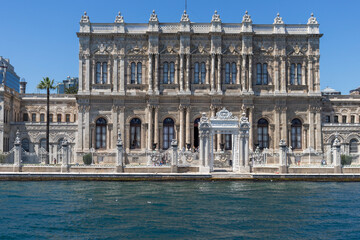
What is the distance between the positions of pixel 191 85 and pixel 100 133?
31.6 ft

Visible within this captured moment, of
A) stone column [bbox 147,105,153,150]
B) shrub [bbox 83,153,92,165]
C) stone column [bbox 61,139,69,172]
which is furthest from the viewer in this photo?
stone column [bbox 147,105,153,150]

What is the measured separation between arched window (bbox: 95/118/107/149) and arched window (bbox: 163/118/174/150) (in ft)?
18.4

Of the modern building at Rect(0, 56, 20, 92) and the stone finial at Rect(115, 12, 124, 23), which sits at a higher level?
the modern building at Rect(0, 56, 20, 92)

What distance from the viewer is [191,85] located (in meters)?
41.3

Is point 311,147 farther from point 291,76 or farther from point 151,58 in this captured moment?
point 151,58

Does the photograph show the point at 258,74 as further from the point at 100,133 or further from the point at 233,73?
the point at 100,133

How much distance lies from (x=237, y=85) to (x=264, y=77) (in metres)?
2.80

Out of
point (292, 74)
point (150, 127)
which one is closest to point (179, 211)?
point (150, 127)

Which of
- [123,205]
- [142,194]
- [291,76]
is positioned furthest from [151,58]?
[123,205]

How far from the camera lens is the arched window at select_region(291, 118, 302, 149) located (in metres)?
41.9

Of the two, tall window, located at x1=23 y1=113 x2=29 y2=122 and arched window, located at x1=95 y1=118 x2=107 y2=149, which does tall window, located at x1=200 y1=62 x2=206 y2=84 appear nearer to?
arched window, located at x1=95 y1=118 x2=107 y2=149

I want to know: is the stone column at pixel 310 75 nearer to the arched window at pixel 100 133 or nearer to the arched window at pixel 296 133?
the arched window at pixel 296 133

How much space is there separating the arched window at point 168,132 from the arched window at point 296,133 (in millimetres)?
11468

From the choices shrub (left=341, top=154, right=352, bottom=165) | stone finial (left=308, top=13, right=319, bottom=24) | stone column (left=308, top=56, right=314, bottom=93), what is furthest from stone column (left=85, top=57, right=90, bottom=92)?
shrub (left=341, top=154, right=352, bottom=165)
